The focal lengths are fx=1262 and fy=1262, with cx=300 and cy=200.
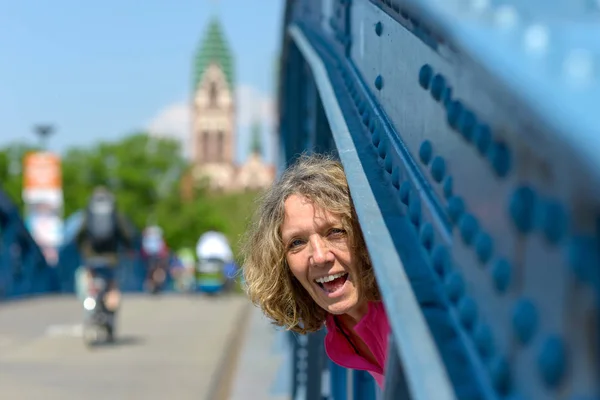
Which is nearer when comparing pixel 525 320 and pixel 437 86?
pixel 525 320

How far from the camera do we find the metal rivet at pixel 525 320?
102 cm

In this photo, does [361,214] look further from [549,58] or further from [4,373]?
[4,373]

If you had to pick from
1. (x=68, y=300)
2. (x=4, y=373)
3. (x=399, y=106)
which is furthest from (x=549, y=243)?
(x=68, y=300)

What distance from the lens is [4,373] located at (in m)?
8.63

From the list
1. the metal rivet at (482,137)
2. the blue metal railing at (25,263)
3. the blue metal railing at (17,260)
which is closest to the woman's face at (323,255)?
the metal rivet at (482,137)

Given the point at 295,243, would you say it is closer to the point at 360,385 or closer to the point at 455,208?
the point at 360,385

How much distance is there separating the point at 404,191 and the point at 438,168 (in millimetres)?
299

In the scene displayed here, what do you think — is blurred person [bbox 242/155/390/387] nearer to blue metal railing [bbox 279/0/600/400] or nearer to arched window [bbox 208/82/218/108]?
blue metal railing [bbox 279/0/600/400]

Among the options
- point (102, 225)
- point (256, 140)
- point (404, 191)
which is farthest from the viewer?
point (256, 140)

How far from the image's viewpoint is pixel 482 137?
1.20 meters

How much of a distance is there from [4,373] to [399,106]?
23.5 feet

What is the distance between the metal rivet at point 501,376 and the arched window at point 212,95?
158675 millimetres

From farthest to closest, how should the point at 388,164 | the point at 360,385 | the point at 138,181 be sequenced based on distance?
the point at 138,181 < the point at 360,385 < the point at 388,164

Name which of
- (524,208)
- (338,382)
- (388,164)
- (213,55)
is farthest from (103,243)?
(213,55)
